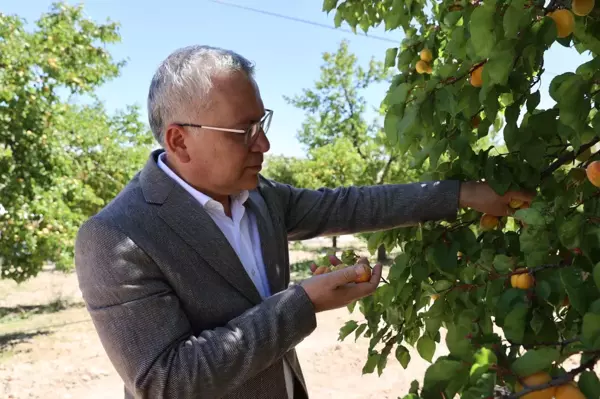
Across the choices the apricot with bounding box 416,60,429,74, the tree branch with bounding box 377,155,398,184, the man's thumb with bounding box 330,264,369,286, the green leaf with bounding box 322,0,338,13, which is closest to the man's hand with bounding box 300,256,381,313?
the man's thumb with bounding box 330,264,369,286

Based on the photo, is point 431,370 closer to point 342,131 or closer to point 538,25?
point 538,25

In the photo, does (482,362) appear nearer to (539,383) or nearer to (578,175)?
(539,383)

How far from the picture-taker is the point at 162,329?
1.38 meters

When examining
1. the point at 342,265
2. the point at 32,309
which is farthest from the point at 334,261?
the point at 32,309

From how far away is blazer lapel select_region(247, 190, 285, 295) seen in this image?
1.78 meters

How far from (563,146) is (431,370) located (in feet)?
3.34

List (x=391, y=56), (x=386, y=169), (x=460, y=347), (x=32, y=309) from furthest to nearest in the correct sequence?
1. (x=386, y=169)
2. (x=32, y=309)
3. (x=391, y=56)
4. (x=460, y=347)

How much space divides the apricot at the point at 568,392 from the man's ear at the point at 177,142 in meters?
1.15

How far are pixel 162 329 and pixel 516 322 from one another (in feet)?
2.71

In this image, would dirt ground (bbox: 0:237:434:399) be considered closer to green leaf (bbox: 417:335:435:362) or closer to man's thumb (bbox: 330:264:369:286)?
green leaf (bbox: 417:335:435:362)

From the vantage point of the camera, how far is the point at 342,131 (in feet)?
70.7

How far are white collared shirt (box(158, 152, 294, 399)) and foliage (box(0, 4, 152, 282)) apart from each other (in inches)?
253

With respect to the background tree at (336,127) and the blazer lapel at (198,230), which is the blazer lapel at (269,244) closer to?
the blazer lapel at (198,230)

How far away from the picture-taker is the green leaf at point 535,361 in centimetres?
82
